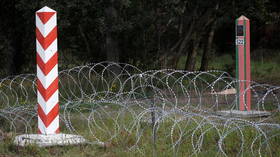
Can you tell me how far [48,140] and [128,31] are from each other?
11324 millimetres

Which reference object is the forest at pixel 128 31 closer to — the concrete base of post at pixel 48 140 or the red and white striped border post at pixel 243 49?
the red and white striped border post at pixel 243 49

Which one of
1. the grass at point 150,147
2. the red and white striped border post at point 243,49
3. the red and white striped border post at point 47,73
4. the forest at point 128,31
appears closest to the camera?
the grass at point 150,147

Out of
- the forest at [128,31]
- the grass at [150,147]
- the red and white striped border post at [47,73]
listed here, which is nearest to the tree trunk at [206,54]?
the forest at [128,31]

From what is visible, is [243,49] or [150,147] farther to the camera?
[243,49]

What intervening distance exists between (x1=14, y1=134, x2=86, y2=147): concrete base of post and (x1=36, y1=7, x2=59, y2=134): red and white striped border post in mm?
145

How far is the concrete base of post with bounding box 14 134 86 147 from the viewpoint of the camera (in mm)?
7535

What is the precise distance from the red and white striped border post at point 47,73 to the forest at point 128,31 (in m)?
8.23

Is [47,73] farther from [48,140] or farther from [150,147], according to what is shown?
[150,147]

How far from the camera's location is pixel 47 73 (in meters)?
7.82

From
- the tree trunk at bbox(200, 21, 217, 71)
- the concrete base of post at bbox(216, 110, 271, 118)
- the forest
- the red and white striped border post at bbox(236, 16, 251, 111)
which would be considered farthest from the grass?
the tree trunk at bbox(200, 21, 217, 71)

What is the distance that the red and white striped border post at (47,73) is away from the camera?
25.6ft

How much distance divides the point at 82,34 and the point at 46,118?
11.5 m

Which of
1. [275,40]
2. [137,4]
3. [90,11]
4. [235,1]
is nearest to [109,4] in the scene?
[90,11]

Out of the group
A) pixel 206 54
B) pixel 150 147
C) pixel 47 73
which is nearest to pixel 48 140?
pixel 47 73
